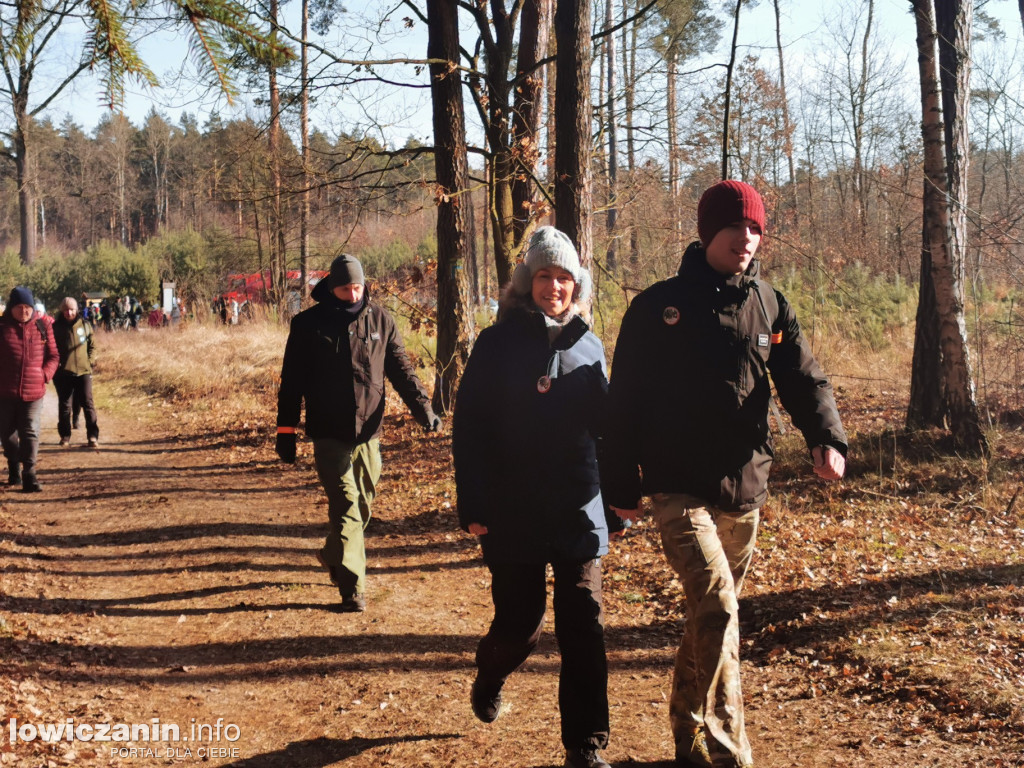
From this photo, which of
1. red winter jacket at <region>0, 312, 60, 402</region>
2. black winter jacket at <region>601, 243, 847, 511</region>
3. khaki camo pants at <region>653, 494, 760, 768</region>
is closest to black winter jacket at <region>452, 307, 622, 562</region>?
black winter jacket at <region>601, 243, 847, 511</region>

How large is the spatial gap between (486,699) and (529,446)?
121cm

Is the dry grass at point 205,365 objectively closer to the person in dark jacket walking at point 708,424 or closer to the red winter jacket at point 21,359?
the red winter jacket at point 21,359

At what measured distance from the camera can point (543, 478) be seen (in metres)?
3.46

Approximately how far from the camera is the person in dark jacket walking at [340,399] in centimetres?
574

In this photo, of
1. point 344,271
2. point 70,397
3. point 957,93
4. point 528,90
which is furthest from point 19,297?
point 957,93

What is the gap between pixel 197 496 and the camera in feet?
31.1

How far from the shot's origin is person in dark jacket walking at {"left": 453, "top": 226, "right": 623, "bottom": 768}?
346 cm

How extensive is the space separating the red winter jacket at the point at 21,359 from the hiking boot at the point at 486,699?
7469 millimetres

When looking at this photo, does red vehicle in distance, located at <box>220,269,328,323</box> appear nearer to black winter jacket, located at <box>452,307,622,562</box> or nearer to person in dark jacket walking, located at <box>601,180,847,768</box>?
black winter jacket, located at <box>452,307,622,562</box>

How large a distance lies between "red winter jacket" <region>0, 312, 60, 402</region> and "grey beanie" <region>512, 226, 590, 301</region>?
756 cm

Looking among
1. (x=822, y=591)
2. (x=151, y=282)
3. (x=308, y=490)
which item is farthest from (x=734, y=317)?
(x=151, y=282)

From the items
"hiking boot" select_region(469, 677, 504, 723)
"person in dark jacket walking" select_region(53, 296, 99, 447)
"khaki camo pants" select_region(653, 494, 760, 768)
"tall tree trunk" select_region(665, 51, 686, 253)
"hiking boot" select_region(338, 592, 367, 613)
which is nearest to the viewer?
"khaki camo pants" select_region(653, 494, 760, 768)

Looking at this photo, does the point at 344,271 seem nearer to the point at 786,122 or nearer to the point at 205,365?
the point at 205,365

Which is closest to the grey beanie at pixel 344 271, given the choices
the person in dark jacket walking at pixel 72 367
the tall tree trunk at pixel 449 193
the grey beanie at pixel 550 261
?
the grey beanie at pixel 550 261
